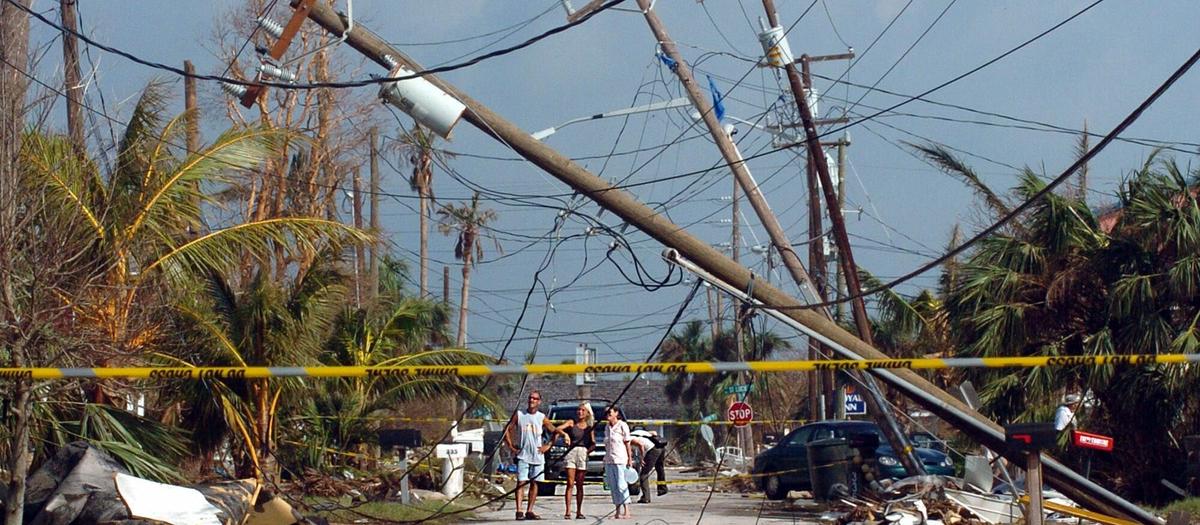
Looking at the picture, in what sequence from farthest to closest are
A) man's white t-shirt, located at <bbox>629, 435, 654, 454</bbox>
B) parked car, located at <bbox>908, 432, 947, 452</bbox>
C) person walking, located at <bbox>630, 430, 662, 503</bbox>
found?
1. parked car, located at <bbox>908, 432, 947, 452</bbox>
2. man's white t-shirt, located at <bbox>629, 435, 654, 454</bbox>
3. person walking, located at <bbox>630, 430, 662, 503</bbox>

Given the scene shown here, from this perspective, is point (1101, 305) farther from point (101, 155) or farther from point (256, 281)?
point (101, 155)

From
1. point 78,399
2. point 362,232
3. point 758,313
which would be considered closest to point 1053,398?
point 758,313

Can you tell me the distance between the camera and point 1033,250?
16891 millimetres

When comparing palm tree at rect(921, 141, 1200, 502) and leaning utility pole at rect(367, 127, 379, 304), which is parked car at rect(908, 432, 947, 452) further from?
leaning utility pole at rect(367, 127, 379, 304)

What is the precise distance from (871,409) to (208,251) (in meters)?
7.95

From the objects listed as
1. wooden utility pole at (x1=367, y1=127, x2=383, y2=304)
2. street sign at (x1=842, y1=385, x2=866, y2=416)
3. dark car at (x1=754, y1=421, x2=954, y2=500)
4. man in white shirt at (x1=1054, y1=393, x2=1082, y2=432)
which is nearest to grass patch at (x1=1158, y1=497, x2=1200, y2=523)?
man in white shirt at (x1=1054, y1=393, x2=1082, y2=432)

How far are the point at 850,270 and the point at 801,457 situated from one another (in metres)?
7.41

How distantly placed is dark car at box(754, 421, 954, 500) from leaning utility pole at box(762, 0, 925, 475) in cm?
531

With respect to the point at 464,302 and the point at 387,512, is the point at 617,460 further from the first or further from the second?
the point at 464,302

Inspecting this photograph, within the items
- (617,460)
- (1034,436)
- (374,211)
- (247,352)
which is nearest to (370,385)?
(247,352)

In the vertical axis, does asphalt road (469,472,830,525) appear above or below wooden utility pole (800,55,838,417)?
below

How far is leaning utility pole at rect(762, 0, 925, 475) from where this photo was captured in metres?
13.9

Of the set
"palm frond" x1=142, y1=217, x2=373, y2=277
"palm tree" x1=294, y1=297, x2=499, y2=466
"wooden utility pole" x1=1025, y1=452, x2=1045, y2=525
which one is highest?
"palm frond" x1=142, y1=217, x2=373, y2=277

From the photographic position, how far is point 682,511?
59.0 feet
